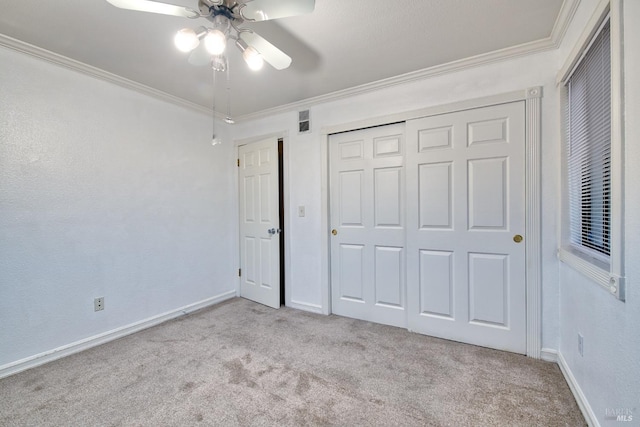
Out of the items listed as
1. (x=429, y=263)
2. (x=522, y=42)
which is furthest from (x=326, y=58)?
(x=429, y=263)

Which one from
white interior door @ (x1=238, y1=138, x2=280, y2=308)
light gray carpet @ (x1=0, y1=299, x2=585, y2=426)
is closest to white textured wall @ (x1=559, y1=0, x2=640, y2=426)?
light gray carpet @ (x1=0, y1=299, x2=585, y2=426)

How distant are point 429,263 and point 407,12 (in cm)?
191

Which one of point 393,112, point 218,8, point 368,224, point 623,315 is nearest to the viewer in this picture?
point 623,315

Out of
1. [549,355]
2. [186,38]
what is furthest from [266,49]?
[549,355]

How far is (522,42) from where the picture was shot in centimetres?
199

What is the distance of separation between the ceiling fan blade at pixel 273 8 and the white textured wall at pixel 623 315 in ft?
4.20

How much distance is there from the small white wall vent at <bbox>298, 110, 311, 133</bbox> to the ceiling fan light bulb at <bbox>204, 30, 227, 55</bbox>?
5.60 ft

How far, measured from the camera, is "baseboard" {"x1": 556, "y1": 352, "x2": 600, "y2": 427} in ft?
4.48

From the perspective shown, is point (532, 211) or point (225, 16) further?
point (532, 211)

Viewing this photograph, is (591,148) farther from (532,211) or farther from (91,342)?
(91,342)

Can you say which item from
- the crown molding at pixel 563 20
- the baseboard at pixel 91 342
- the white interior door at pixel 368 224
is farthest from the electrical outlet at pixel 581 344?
the baseboard at pixel 91 342

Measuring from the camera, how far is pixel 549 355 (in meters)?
2.00

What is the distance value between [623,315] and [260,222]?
3023 mm

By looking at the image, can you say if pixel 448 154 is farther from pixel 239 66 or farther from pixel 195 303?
pixel 195 303
